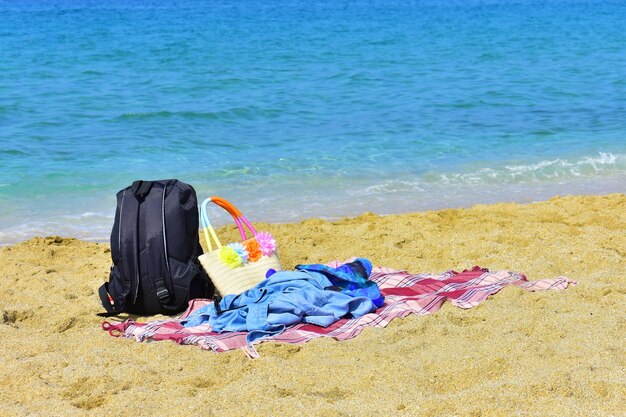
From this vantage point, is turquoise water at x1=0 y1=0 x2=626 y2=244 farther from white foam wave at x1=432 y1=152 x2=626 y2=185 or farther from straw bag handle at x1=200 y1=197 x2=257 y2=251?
straw bag handle at x1=200 y1=197 x2=257 y2=251

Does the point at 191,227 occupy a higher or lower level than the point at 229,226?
higher

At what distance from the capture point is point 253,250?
564 centimetres

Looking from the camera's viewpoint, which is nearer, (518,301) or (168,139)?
(518,301)

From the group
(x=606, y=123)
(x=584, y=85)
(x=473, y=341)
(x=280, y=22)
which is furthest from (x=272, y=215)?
(x=280, y=22)

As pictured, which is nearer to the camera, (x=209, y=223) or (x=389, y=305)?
(x=389, y=305)

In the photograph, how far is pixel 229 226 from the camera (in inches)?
295

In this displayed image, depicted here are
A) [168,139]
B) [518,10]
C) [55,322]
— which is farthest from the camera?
[518,10]

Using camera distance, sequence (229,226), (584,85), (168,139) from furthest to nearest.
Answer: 1. (584,85)
2. (168,139)
3. (229,226)

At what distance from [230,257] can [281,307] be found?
75 centimetres

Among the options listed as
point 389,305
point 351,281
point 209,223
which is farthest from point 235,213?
point 389,305

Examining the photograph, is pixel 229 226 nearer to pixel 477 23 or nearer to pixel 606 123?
pixel 606 123

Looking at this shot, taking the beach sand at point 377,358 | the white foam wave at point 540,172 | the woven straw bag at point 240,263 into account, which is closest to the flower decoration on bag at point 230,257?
the woven straw bag at point 240,263

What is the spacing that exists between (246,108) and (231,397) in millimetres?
10047

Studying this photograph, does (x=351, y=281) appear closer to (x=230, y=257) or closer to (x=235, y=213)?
(x=230, y=257)
